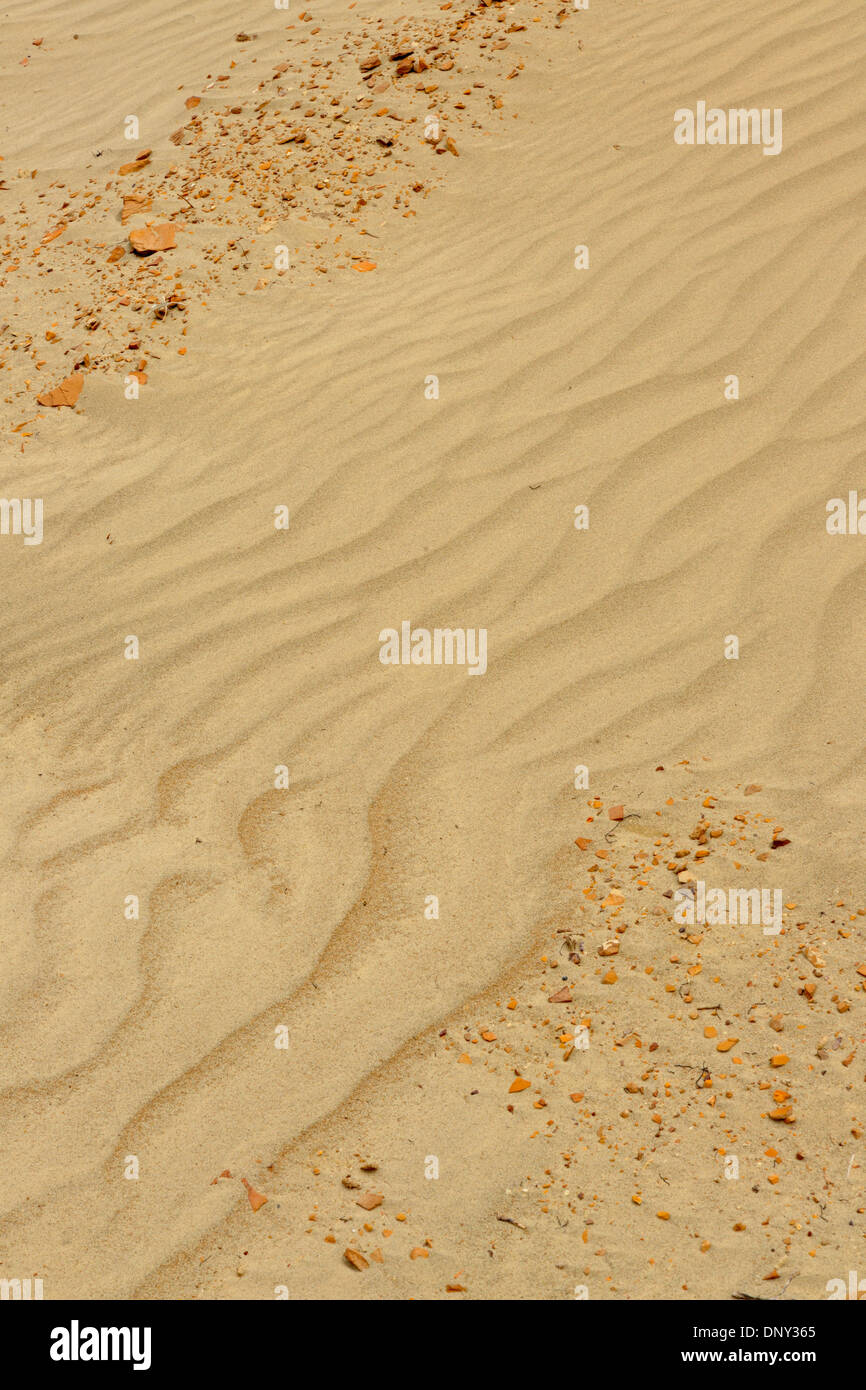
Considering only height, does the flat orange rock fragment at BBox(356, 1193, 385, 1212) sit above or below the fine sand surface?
below

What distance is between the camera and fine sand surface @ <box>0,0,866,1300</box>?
239 cm

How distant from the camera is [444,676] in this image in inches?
138

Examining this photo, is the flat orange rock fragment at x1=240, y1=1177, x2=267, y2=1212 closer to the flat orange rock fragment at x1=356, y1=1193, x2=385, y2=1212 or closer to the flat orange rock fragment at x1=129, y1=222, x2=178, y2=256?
the flat orange rock fragment at x1=356, y1=1193, x2=385, y2=1212

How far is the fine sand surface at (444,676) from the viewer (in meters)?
2.39

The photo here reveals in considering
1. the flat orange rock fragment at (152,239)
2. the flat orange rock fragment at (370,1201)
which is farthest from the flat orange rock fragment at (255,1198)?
the flat orange rock fragment at (152,239)

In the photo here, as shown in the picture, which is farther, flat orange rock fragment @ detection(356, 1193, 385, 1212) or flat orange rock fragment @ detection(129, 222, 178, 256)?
flat orange rock fragment @ detection(129, 222, 178, 256)

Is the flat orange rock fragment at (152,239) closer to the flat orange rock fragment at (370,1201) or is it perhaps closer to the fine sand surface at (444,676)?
the fine sand surface at (444,676)

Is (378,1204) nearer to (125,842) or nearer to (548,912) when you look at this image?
(548,912)

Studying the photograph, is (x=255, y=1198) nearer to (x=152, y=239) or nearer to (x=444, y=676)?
(x=444, y=676)

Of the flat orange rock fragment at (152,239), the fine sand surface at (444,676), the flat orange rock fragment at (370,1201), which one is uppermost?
the flat orange rock fragment at (152,239)

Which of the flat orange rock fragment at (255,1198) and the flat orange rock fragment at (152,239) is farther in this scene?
the flat orange rock fragment at (152,239)

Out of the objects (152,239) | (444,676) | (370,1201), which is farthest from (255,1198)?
(152,239)

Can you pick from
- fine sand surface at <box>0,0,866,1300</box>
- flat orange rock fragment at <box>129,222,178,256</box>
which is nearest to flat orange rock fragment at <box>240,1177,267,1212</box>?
fine sand surface at <box>0,0,866,1300</box>

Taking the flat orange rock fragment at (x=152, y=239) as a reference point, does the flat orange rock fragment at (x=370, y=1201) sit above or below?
below
